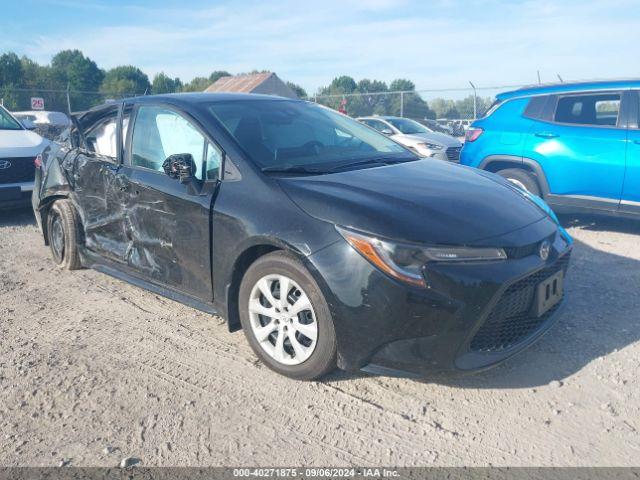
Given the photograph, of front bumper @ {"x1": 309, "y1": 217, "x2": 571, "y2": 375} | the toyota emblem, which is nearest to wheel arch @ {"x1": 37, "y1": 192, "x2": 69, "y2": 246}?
front bumper @ {"x1": 309, "y1": 217, "x2": 571, "y2": 375}

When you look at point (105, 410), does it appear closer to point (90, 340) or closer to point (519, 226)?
point (90, 340)

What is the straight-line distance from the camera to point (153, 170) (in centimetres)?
388

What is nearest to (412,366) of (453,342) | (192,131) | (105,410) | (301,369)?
(453,342)

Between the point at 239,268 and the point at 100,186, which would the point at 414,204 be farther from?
the point at 100,186

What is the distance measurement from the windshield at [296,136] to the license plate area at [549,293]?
1.41m

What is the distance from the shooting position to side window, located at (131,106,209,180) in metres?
3.63

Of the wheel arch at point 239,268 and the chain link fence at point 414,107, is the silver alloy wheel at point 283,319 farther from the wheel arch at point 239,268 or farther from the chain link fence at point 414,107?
the chain link fence at point 414,107

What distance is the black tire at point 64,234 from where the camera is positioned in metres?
4.86

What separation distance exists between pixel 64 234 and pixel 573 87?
226 inches

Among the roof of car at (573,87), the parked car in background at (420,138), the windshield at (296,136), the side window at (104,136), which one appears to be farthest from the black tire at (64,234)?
the parked car in background at (420,138)

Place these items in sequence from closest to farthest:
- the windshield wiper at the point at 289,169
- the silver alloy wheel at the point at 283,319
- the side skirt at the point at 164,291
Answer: the silver alloy wheel at the point at 283,319 < the windshield wiper at the point at 289,169 < the side skirt at the point at 164,291

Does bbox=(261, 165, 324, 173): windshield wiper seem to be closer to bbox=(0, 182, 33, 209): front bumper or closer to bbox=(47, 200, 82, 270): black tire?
bbox=(47, 200, 82, 270): black tire

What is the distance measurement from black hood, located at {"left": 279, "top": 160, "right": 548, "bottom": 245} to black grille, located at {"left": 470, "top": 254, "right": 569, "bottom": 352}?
0.30m

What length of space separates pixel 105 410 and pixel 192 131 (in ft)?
6.05
